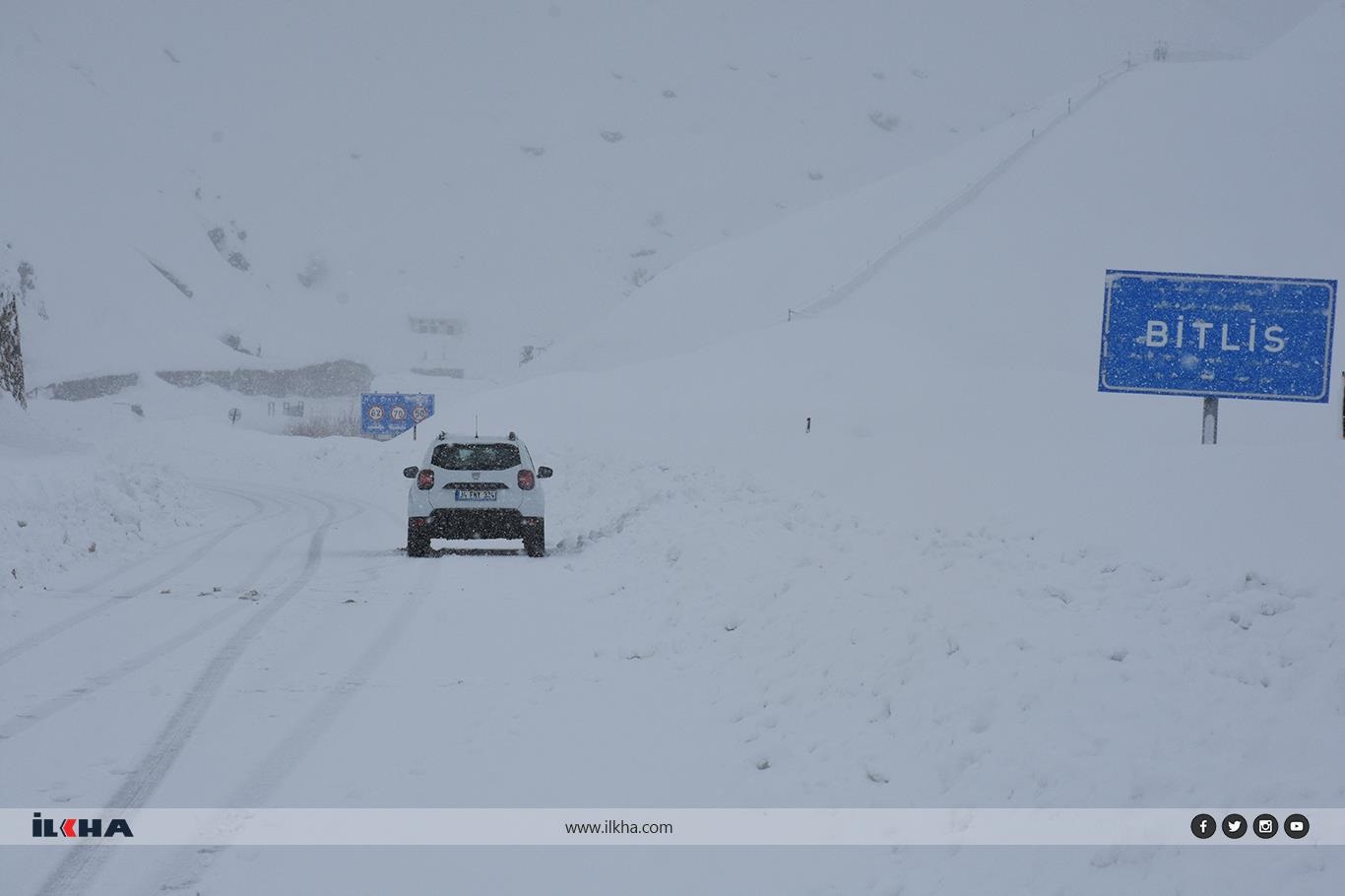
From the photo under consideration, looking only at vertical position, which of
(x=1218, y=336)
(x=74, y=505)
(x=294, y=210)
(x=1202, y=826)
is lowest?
(x=74, y=505)

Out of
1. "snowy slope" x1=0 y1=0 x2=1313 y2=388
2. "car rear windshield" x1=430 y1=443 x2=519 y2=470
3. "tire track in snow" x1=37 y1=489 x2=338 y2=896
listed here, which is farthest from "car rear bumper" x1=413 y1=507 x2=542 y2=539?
"snowy slope" x1=0 y1=0 x2=1313 y2=388

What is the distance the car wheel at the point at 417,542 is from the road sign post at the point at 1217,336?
9438mm

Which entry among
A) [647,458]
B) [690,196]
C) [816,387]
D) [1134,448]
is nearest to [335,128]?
[690,196]

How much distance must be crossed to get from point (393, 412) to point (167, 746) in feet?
169

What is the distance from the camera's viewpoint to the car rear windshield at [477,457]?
16.0 meters

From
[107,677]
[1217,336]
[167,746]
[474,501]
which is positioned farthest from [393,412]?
[167,746]

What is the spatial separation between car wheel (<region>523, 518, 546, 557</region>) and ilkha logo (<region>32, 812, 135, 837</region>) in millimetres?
10788

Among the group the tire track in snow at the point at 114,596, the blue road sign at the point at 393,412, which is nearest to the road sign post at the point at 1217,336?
the tire track in snow at the point at 114,596

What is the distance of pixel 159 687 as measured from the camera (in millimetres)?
7742

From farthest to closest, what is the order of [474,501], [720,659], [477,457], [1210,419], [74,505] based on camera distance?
[74,505] → [477,457] → [474,501] → [1210,419] → [720,659]

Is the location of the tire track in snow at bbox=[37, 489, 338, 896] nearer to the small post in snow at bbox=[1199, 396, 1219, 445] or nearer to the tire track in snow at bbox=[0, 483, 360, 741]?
the tire track in snow at bbox=[0, 483, 360, 741]

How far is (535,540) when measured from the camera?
52.3 ft

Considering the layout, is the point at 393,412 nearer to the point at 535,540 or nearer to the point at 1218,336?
the point at 535,540

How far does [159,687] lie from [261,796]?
2715 mm
